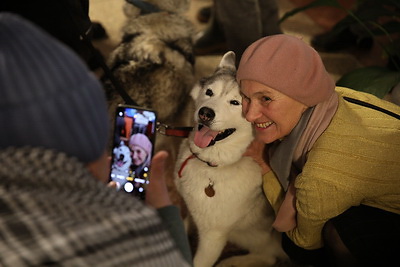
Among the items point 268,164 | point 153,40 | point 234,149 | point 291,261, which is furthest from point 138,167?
point 153,40

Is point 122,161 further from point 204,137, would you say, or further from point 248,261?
point 248,261

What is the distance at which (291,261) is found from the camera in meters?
1.66

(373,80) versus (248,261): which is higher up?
(373,80)

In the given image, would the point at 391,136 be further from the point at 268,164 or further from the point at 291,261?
the point at 291,261

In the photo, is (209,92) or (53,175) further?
(209,92)

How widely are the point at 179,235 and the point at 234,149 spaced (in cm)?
59

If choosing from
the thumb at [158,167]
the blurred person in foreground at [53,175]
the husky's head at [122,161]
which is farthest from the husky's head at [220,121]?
the blurred person in foreground at [53,175]

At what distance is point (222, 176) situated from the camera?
4.79 feet

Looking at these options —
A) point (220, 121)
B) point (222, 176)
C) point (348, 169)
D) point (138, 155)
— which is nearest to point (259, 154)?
point (222, 176)

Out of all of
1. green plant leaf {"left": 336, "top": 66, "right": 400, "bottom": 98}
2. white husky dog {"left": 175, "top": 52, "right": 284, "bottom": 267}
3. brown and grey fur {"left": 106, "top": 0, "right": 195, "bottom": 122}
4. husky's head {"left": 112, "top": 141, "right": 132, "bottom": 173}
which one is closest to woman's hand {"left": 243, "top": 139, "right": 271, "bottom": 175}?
white husky dog {"left": 175, "top": 52, "right": 284, "bottom": 267}

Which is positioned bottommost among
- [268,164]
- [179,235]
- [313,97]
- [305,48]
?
[268,164]

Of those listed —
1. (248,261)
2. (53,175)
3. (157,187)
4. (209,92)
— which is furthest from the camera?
(248,261)

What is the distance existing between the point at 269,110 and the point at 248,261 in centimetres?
77

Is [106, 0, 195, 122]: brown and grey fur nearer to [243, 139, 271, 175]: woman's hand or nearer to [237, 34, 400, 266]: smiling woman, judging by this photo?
[243, 139, 271, 175]: woman's hand
